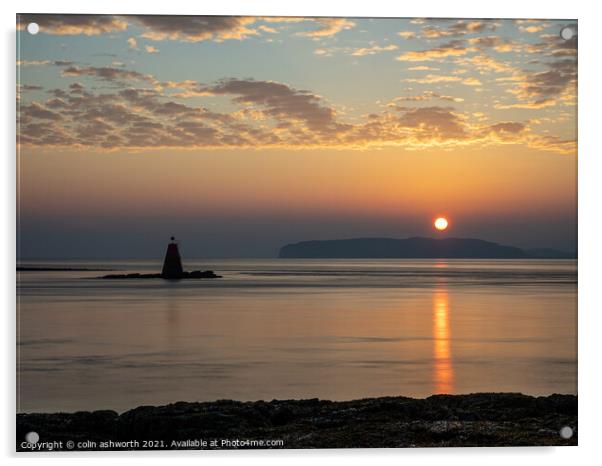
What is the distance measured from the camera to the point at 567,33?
5.64 meters

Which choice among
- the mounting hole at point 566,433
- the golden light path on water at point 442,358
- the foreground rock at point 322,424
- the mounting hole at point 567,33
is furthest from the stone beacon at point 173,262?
the mounting hole at point 567,33

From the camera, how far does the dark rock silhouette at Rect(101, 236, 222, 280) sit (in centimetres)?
588

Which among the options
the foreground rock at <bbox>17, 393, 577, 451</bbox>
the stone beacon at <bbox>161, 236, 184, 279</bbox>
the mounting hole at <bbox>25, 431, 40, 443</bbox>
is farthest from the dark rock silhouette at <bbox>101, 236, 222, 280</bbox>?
the mounting hole at <bbox>25, 431, 40, 443</bbox>

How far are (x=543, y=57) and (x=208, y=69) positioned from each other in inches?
81.8

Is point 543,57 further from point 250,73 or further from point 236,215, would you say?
point 236,215

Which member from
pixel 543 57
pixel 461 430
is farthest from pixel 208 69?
pixel 461 430

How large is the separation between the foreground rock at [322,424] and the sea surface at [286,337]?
88mm

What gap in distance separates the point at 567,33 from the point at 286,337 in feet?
8.64

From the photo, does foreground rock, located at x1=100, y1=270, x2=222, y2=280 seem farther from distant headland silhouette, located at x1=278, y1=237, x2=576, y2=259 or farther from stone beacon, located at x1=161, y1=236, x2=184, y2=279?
distant headland silhouette, located at x1=278, y1=237, x2=576, y2=259

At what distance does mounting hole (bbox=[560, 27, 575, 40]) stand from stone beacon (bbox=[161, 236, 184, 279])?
274cm

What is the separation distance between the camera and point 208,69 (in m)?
5.66
